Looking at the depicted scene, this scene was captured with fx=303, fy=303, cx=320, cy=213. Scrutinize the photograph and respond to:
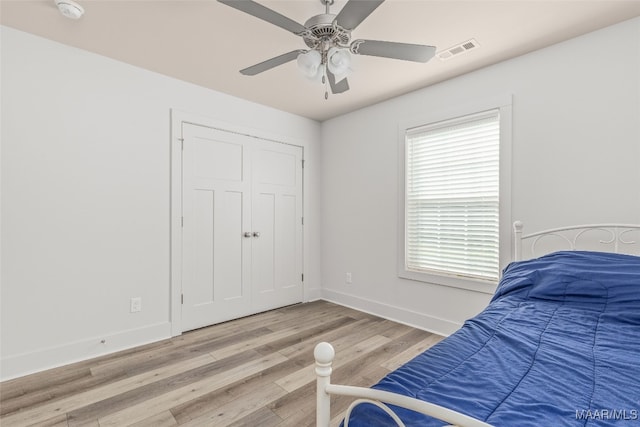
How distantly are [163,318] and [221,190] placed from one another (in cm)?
136

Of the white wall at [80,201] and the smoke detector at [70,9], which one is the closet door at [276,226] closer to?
the white wall at [80,201]

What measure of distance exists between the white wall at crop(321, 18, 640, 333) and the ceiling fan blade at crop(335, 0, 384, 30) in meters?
1.76

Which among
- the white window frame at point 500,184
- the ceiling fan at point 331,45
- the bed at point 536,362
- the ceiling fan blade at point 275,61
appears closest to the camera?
the bed at point 536,362

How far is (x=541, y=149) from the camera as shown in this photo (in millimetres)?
2346

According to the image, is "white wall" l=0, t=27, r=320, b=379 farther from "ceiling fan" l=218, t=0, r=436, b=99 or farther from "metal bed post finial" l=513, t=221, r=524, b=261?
"metal bed post finial" l=513, t=221, r=524, b=261

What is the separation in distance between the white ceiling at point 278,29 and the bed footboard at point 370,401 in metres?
1.94

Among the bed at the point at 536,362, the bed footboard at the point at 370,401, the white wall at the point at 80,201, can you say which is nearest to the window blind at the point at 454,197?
the bed at the point at 536,362

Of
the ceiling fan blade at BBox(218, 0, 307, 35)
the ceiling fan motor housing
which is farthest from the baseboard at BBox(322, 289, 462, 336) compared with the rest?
the ceiling fan blade at BBox(218, 0, 307, 35)

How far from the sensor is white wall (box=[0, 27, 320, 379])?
7.11 ft

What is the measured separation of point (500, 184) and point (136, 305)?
332 centimetres

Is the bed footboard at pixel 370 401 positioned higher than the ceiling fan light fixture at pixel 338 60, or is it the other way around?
the ceiling fan light fixture at pixel 338 60

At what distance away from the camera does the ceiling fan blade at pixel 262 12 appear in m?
1.32

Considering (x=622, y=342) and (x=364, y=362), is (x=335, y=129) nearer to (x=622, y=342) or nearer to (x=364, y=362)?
(x=364, y=362)

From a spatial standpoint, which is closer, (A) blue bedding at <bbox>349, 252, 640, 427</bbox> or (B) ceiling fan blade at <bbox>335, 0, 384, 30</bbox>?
(A) blue bedding at <bbox>349, 252, 640, 427</bbox>
